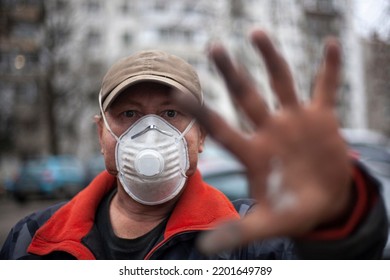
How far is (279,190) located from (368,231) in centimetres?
23

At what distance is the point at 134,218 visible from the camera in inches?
54.8

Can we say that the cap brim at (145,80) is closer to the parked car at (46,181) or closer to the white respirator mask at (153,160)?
the white respirator mask at (153,160)

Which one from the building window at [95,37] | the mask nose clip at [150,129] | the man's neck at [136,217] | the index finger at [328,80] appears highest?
the index finger at [328,80]

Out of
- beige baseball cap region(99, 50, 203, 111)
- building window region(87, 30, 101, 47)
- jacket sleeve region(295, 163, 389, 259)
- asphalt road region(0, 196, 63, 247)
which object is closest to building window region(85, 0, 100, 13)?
building window region(87, 30, 101, 47)

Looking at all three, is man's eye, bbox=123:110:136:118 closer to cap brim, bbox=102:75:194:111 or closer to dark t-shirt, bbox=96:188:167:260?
cap brim, bbox=102:75:194:111

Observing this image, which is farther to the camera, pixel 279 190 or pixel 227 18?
pixel 227 18

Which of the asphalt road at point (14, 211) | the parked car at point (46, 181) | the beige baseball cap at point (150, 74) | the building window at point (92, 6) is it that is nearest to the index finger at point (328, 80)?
the beige baseball cap at point (150, 74)

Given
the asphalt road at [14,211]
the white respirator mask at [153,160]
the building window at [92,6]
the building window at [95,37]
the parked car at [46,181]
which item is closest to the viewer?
the white respirator mask at [153,160]

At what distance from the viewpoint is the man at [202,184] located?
714mm

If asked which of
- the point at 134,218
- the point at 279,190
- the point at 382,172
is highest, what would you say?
the point at 279,190

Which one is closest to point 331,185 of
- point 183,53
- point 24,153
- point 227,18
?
point 227,18

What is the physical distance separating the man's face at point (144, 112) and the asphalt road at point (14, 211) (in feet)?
18.0
